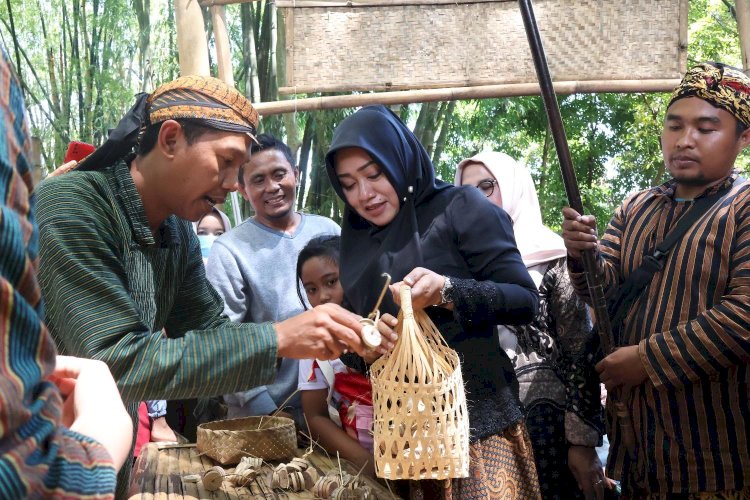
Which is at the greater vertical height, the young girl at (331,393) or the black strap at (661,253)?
the black strap at (661,253)

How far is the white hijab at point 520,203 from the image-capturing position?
3451 millimetres

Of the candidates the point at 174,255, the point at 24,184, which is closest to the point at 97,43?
the point at 174,255

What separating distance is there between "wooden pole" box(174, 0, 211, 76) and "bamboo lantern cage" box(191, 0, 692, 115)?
57 centimetres

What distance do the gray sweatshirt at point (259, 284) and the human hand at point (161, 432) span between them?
1.12 feet

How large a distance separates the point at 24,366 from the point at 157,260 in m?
1.72

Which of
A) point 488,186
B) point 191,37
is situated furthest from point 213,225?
point 488,186

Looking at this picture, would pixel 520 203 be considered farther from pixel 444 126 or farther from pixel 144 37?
pixel 144 37

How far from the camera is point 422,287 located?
2297 millimetres

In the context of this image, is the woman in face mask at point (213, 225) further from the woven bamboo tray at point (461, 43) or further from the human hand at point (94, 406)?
the human hand at point (94, 406)

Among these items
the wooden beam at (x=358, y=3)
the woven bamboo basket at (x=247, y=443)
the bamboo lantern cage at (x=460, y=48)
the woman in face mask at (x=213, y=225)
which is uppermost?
the wooden beam at (x=358, y=3)

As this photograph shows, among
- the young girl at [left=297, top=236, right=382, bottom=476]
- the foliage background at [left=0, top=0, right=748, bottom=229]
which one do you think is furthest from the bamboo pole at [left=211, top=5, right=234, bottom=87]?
the foliage background at [left=0, top=0, right=748, bottom=229]

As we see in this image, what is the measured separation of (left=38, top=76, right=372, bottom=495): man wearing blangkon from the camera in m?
2.04

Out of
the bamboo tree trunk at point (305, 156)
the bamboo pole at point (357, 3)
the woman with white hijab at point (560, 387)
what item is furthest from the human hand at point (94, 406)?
the bamboo tree trunk at point (305, 156)

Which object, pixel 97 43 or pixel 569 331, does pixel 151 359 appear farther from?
pixel 97 43
